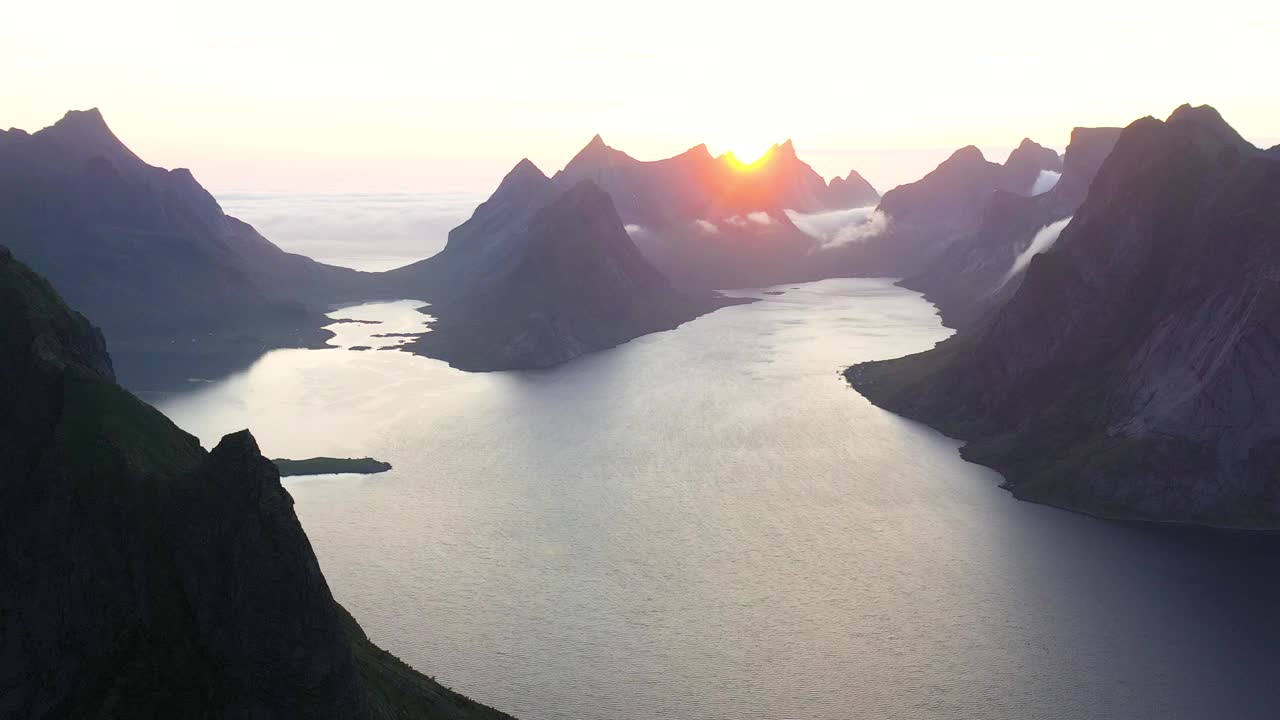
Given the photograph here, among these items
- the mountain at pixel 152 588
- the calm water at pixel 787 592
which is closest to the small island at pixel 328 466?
the calm water at pixel 787 592

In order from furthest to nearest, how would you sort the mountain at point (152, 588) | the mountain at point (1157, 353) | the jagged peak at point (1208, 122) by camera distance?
the jagged peak at point (1208, 122) < the mountain at point (1157, 353) < the mountain at point (152, 588)

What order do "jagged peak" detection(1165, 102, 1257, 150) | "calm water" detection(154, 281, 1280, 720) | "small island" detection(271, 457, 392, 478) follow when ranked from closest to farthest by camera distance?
"calm water" detection(154, 281, 1280, 720), "small island" detection(271, 457, 392, 478), "jagged peak" detection(1165, 102, 1257, 150)

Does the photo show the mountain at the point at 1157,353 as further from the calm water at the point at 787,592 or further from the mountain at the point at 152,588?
the mountain at the point at 152,588

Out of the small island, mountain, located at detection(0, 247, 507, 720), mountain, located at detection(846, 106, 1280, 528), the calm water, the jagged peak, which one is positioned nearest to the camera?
mountain, located at detection(0, 247, 507, 720)

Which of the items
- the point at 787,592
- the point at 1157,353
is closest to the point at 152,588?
the point at 787,592

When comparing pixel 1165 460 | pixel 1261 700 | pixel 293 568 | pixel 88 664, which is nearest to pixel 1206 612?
pixel 1261 700

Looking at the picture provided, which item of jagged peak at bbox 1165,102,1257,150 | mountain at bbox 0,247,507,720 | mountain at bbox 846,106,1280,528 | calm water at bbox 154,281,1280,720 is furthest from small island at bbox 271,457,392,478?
jagged peak at bbox 1165,102,1257,150

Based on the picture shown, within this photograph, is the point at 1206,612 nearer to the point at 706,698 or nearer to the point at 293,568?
the point at 706,698

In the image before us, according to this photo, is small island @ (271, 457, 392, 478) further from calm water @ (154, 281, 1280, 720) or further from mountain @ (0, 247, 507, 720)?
mountain @ (0, 247, 507, 720)
